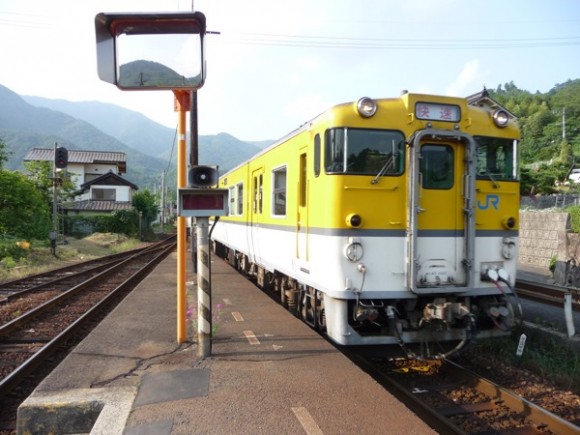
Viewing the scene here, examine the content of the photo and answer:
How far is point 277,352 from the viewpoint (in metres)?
5.51

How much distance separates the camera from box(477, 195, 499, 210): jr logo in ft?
19.1

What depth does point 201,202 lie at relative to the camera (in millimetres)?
5145

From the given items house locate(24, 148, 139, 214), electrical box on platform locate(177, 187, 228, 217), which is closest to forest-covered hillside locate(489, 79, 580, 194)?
electrical box on platform locate(177, 187, 228, 217)

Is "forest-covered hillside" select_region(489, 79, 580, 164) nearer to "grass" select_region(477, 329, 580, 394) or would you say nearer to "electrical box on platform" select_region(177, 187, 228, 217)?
"grass" select_region(477, 329, 580, 394)

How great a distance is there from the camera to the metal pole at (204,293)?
5168 mm

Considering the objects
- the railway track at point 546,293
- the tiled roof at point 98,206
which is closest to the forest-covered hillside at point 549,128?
the railway track at point 546,293

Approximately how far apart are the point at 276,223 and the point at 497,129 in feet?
11.5

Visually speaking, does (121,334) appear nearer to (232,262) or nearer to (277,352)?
(277,352)

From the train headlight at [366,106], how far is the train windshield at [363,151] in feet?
0.62

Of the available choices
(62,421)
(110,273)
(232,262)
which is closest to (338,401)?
(62,421)

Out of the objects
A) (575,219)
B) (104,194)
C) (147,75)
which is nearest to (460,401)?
(147,75)

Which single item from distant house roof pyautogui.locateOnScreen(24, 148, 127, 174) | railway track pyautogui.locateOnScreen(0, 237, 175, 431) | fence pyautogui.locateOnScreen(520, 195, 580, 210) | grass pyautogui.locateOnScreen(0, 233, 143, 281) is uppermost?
distant house roof pyautogui.locateOnScreen(24, 148, 127, 174)

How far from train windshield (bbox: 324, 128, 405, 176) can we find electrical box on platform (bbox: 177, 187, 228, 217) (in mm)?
1212

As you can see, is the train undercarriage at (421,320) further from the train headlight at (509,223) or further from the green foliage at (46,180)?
the green foliage at (46,180)
